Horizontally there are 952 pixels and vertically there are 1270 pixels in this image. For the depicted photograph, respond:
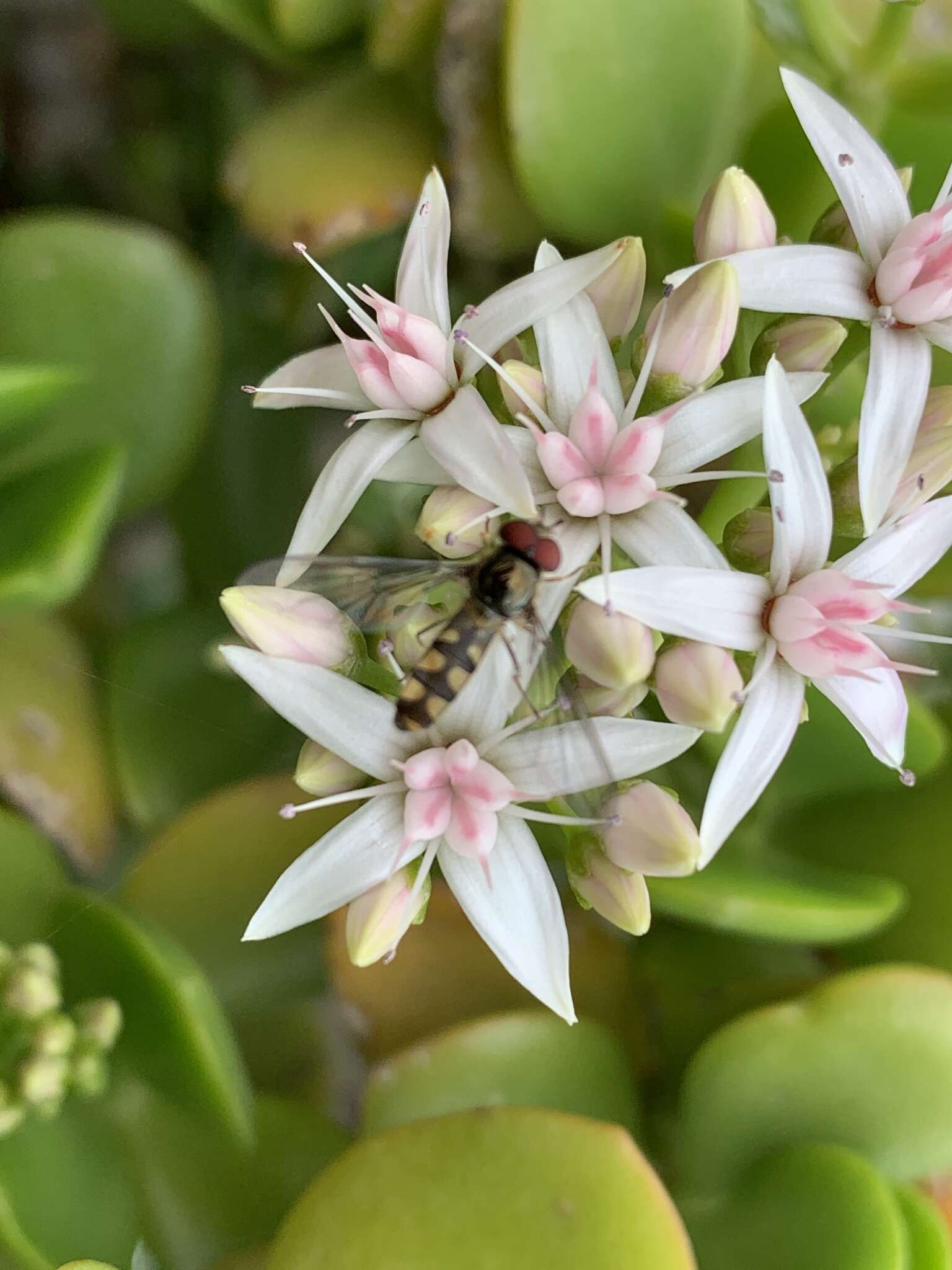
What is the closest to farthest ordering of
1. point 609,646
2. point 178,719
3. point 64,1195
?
point 609,646, point 64,1195, point 178,719

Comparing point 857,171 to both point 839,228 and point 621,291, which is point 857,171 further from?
point 621,291

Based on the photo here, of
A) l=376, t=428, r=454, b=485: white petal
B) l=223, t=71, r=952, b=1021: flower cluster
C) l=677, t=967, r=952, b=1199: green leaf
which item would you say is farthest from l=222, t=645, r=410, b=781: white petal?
l=677, t=967, r=952, b=1199: green leaf

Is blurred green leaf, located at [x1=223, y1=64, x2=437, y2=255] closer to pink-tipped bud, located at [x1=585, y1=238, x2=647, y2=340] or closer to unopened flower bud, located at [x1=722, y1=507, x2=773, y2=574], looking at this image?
pink-tipped bud, located at [x1=585, y1=238, x2=647, y2=340]

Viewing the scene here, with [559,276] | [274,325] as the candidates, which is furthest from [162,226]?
[559,276]

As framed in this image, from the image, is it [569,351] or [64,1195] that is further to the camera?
[64,1195]

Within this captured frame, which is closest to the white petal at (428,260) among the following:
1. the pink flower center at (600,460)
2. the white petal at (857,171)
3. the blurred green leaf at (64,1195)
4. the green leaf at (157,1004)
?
the pink flower center at (600,460)

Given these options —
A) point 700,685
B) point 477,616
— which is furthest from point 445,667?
point 700,685

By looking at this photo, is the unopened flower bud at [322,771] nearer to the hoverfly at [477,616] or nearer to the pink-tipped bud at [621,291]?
the hoverfly at [477,616]
